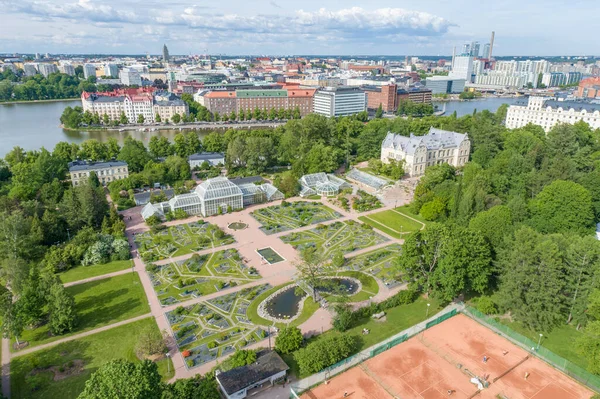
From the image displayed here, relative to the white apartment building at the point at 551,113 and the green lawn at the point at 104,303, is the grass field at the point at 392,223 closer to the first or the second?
the green lawn at the point at 104,303

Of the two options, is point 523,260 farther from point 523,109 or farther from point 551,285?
point 523,109

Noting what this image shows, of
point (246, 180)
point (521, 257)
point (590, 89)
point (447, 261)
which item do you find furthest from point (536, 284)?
point (590, 89)

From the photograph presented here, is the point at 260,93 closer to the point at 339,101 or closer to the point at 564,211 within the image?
the point at 339,101

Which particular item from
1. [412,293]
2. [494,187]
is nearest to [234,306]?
[412,293]

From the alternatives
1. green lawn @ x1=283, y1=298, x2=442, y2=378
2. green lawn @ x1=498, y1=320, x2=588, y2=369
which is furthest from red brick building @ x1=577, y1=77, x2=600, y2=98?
green lawn @ x1=283, y1=298, x2=442, y2=378

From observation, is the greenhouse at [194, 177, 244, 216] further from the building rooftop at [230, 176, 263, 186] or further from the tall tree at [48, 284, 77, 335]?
the tall tree at [48, 284, 77, 335]

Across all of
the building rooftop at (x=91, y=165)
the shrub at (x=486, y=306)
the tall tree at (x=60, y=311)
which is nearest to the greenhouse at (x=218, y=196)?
the building rooftop at (x=91, y=165)
